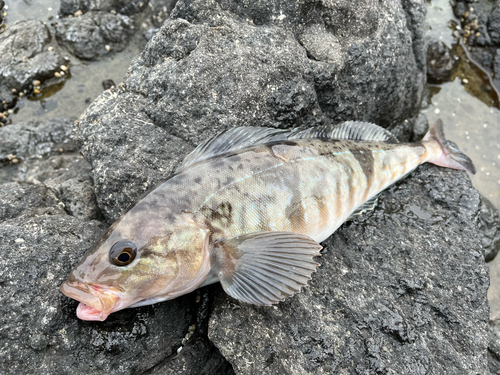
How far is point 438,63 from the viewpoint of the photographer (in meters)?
5.83

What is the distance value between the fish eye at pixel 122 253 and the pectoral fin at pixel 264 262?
1.88 ft

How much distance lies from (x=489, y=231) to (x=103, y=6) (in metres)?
6.73

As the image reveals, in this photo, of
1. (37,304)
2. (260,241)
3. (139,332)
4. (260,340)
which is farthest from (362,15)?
(37,304)

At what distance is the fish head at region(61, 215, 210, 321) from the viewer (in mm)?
2453

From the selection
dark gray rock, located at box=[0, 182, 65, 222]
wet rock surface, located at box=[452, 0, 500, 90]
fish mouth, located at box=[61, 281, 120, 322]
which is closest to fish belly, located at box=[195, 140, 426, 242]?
fish mouth, located at box=[61, 281, 120, 322]

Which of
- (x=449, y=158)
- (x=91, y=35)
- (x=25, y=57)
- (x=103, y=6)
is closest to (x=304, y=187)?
(x=449, y=158)

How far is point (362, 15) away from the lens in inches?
158

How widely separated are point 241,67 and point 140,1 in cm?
411

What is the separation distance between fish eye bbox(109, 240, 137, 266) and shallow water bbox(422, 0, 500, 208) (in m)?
4.61

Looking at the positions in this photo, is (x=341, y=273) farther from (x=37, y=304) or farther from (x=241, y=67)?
(x=37, y=304)

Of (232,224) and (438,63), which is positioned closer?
(232,224)

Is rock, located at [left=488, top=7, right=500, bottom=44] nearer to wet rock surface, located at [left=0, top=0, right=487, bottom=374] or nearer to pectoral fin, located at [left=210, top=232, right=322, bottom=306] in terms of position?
wet rock surface, located at [left=0, top=0, right=487, bottom=374]

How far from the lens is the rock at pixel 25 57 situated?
5590 mm

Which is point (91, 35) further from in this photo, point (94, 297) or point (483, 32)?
point (483, 32)
